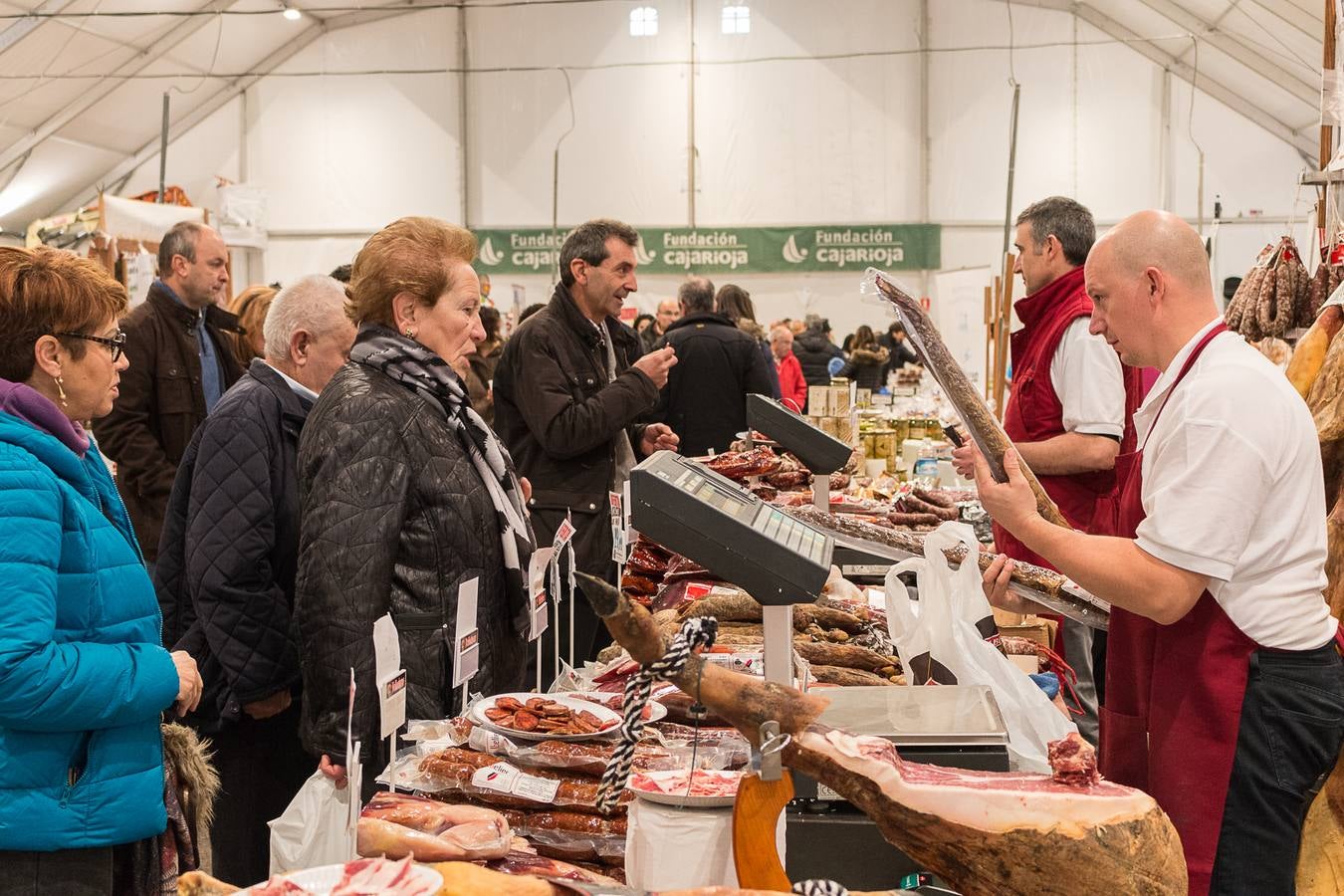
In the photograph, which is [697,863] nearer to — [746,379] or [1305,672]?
[1305,672]

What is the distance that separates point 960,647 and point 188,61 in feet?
56.7

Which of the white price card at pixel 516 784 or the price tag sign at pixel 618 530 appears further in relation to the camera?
the price tag sign at pixel 618 530

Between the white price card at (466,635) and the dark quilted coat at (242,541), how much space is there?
73cm

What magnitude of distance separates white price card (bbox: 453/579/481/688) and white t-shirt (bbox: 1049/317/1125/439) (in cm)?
222

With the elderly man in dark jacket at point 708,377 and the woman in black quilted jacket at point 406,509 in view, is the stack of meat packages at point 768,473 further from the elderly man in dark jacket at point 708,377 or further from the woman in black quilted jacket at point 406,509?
the woman in black quilted jacket at point 406,509

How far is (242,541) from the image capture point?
8.41ft

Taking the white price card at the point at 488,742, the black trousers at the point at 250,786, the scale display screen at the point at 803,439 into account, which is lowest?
the black trousers at the point at 250,786

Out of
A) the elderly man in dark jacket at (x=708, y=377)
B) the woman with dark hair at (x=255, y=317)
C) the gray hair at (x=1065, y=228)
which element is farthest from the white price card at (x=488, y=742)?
the elderly man in dark jacket at (x=708, y=377)

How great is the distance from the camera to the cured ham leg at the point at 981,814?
4.08ft

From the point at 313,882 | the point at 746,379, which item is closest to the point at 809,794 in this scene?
the point at 313,882

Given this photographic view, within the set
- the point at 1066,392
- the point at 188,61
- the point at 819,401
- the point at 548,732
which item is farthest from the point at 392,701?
the point at 188,61

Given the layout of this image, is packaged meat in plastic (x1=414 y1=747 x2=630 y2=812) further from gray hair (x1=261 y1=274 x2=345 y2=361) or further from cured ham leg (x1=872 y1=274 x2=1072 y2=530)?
gray hair (x1=261 y1=274 x2=345 y2=361)

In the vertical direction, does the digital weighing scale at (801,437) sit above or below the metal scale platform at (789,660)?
above

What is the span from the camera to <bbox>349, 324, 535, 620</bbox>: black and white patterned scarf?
233 centimetres
